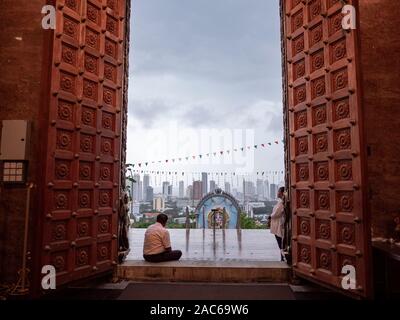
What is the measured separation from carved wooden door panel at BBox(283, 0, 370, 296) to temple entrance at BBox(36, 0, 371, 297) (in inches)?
0.4

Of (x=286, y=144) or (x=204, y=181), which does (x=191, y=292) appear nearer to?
(x=286, y=144)

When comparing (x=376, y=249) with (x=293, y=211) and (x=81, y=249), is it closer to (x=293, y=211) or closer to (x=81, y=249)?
(x=293, y=211)

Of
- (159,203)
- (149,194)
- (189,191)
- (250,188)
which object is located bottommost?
(159,203)

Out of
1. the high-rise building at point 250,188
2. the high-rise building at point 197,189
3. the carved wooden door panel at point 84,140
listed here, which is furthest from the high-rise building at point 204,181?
the carved wooden door panel at point 84,140

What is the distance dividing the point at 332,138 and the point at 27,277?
3678mm

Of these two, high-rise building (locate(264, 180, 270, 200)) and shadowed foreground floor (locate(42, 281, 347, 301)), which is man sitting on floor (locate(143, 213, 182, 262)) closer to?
shadowed foreground floor (locate(42, 281, 347, 301))

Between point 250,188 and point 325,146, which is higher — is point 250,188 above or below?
below

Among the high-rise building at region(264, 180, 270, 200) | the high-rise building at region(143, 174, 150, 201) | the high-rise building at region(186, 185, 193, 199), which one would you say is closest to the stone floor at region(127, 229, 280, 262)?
the high-rise building at region(264, 180, 270, 200)

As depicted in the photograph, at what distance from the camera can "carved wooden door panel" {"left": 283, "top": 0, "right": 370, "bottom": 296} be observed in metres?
2.99

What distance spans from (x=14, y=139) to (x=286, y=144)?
10.8 feet

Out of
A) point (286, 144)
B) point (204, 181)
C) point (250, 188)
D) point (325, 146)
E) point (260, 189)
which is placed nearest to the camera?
point (325, 146)

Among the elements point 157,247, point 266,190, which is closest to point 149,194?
point 266,190

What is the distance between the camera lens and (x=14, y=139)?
11.8 feet
